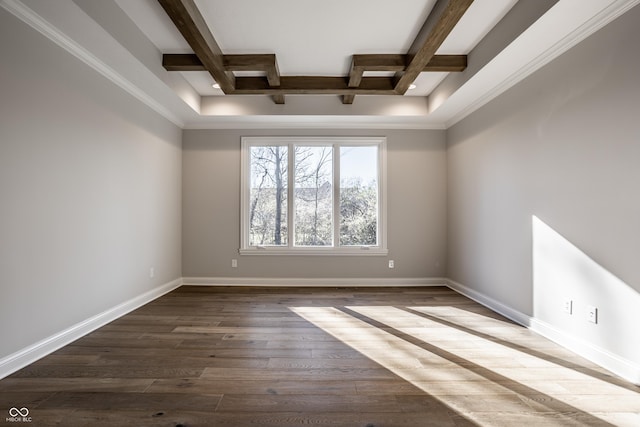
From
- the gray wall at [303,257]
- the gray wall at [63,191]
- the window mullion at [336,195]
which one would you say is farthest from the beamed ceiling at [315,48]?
the window mullion at [336,195]

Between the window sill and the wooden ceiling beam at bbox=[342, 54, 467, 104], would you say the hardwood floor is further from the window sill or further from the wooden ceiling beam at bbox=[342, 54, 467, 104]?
the wooden ceiling beam at bbox=[342, 54, 467, 104]

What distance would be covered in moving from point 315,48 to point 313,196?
2.18m

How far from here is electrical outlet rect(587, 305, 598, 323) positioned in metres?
2.22

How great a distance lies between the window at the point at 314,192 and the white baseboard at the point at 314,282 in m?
0.53

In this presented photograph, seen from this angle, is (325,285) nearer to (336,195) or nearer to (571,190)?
(336,195)

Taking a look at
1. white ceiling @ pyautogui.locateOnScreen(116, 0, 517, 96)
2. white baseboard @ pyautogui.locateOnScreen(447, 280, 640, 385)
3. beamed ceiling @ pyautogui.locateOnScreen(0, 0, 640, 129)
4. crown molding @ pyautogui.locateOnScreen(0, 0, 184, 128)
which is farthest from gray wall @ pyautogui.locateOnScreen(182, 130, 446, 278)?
white ceiling @ pyautogui.locateOnScreen(116, 0, 517, 96)

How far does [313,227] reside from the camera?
475 centimetres

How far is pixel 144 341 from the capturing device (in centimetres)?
256

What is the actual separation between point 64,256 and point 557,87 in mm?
4394

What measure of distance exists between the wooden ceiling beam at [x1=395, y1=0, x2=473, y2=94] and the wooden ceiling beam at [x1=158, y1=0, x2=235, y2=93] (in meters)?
1.97

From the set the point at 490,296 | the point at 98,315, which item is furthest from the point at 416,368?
the point at 98,315

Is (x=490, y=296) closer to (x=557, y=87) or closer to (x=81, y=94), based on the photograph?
(x=557, y=87)

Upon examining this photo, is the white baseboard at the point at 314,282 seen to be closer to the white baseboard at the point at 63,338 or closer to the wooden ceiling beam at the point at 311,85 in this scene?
the white baseboard at the point at 63,338

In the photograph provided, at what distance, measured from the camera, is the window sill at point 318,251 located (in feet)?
15.2
